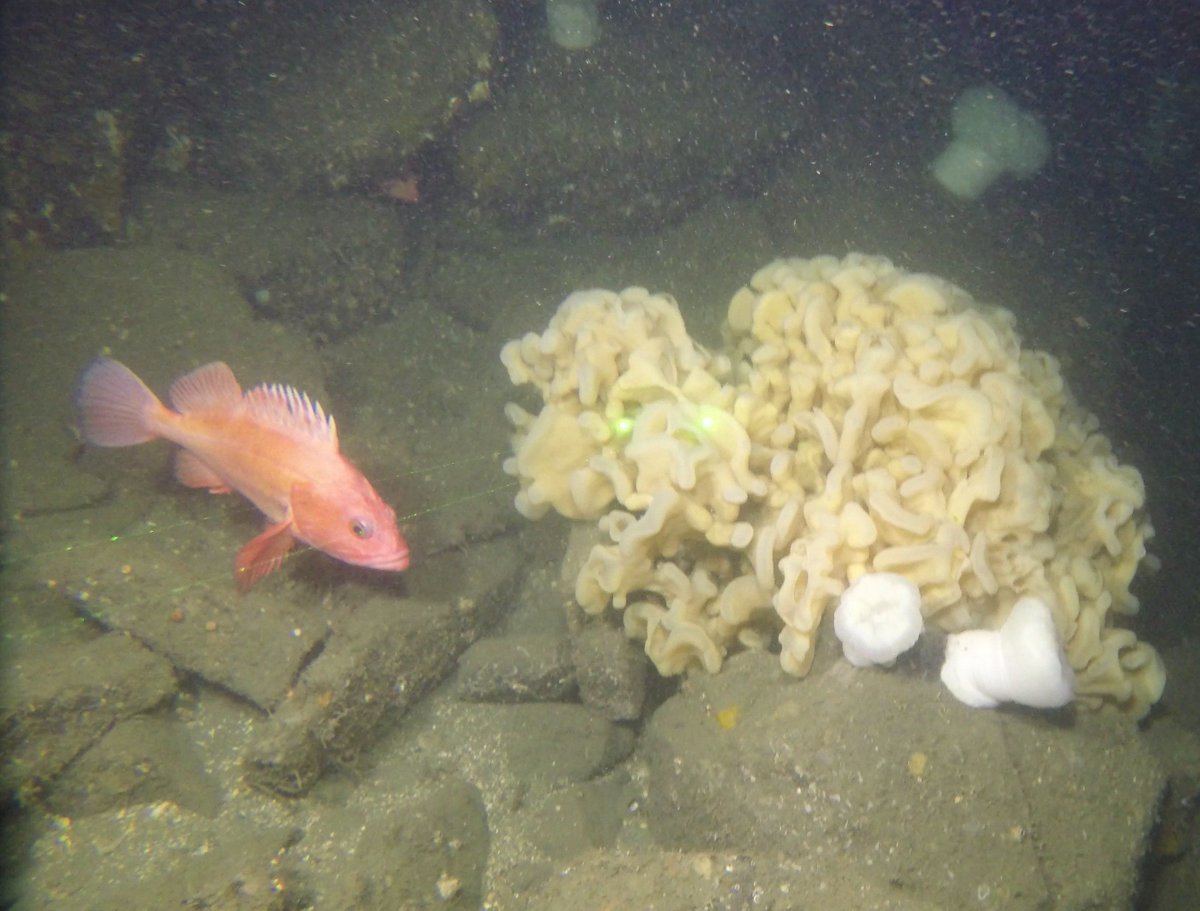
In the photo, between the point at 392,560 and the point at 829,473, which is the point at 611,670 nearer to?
the point at 392,560

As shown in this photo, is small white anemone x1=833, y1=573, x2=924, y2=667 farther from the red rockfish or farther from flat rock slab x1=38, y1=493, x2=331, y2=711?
flat rock slab x1=38, y1=493, x2=331, y2=711

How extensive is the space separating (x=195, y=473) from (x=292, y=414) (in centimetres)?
109

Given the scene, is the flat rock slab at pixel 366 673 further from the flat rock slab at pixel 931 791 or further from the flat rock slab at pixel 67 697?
the flat rock slab at pixel 931 791

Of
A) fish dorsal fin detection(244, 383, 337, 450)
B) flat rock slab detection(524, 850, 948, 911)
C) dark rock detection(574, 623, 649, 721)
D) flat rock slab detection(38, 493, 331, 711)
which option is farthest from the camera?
flat rock slab detection(38, 493, 331, 711)

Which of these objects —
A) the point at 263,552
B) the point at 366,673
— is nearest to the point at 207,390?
the point at 263,552

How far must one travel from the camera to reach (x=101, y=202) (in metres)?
6.95

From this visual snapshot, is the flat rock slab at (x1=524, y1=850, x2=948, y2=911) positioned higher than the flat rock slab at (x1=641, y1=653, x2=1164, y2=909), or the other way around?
the flat rock slab at (x1=641, y1=653, x2=1164, y2=909)

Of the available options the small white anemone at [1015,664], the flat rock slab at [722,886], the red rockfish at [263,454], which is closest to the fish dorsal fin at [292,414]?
the red rockfish at [263,454]

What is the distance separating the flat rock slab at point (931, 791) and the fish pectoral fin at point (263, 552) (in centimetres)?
259

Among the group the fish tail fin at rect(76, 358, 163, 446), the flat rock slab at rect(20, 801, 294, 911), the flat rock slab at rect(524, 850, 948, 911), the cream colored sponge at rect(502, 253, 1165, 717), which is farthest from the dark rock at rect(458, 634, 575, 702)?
the fish tail fin at rect(76, 358, 163, 446)

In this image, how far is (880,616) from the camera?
3.00 meters

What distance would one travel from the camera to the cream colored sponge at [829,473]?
129 inches

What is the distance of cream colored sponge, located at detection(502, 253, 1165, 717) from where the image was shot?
10.8 feet

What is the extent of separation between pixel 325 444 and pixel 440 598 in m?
1.62
